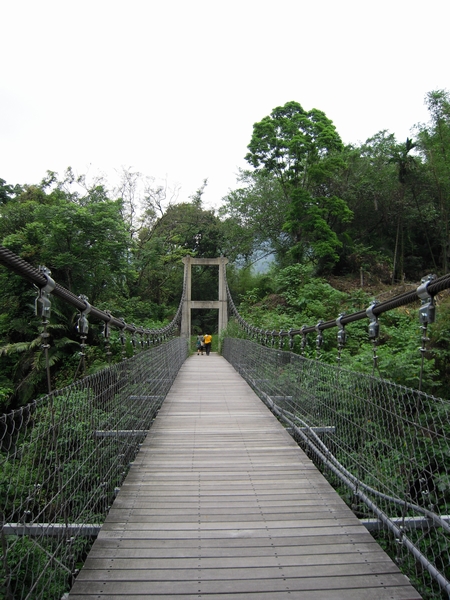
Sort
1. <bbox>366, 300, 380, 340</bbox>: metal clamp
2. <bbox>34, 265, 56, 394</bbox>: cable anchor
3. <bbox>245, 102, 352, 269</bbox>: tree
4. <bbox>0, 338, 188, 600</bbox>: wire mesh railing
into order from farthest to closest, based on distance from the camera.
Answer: <bbox>245, 102, 352, 269</bbox>: tree < <bbox>366, 300, 380, 340</bbox>: metal clamp < <bbox>34, 265, 56, 394</bbox>: cable anchor < <bbox>0, 338, 188, 600</bbox>: wire mesh railing

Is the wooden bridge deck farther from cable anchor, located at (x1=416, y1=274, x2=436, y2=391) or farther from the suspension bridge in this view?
cable anchor, located at (x1=416, y1=274, x2=436, y2=391)

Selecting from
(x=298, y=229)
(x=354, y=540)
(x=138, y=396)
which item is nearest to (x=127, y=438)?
(x=138, y=396)

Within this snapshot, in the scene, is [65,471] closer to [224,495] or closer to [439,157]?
[224,495]

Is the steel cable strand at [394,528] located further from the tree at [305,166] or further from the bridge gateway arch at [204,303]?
the bridge gateway arch at [204,303]

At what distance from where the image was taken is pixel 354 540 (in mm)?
2109

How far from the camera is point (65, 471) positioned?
2.09m

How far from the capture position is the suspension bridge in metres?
1.78

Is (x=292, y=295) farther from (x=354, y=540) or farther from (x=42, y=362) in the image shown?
(x=354, y=540)

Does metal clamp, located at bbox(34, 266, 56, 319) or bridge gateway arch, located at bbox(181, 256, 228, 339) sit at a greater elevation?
bridge gateway arch, located at bbox(181, 256, 228, 339)

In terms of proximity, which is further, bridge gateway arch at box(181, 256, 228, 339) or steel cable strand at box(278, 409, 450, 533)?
bridge gateway arch at box(181, 256, 228, 339)

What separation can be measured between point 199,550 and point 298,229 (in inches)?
694

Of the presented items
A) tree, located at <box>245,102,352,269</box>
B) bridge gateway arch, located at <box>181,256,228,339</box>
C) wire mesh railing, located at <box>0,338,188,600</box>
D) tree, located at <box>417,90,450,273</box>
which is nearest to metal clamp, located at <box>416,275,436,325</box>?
wire mesh railing, located at <box>0,338,188,600</box>

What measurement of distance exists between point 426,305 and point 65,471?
1636 millimetres

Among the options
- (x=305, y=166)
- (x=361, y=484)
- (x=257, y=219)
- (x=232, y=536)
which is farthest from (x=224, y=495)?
(x=257, y=219)
